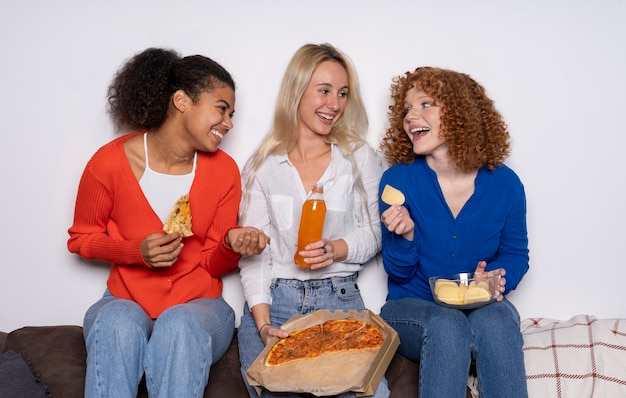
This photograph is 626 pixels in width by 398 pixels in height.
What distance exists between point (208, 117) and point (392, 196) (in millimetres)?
739

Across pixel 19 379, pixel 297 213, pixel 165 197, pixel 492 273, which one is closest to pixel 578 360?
pixel 492 273

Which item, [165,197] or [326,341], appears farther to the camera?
[165,197]

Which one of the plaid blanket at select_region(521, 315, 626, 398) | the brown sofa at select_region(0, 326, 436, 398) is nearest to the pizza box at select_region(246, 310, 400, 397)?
the brown sofa at select_region(0, 326, 436, 398)

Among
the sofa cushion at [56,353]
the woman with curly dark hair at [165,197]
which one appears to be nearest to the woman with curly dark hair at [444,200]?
the woman with curly dark hair at [165,197]

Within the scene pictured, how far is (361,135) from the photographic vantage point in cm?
288

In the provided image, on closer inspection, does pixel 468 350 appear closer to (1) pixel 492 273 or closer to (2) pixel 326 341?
(1) pixel 492 273

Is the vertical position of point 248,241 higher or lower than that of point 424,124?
lower

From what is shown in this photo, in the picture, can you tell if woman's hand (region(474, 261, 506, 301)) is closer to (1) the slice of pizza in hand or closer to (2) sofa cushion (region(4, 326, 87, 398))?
(1) the slice of pizza in hand

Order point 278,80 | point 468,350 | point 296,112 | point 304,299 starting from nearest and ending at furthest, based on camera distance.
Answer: point 468,350 → point 304,299 → point 296,112 → point 278,80

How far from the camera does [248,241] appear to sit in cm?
243

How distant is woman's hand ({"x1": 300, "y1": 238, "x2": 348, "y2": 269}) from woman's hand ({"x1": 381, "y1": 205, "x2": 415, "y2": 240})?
9.4 inches

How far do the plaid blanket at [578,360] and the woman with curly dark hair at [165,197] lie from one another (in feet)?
3.66

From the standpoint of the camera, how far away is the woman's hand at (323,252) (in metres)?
2.48

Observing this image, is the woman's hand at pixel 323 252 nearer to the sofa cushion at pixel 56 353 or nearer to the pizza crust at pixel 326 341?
the pizza crust at pixel 326 341
